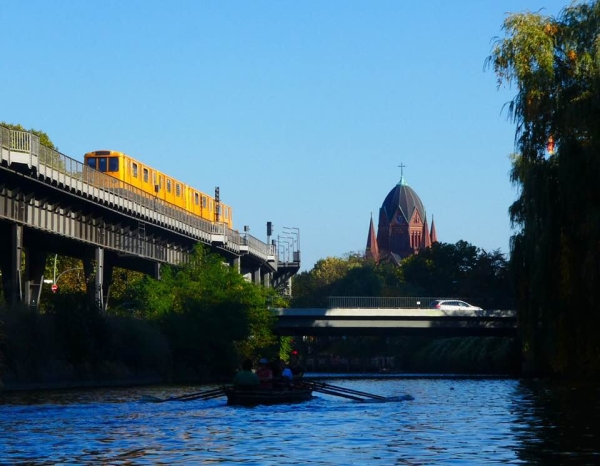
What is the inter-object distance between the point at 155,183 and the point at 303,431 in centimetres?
6332

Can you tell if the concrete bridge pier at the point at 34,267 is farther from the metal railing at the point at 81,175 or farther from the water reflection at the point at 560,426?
the water reflection at the point at 560,426

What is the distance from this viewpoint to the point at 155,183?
9500 centimetres

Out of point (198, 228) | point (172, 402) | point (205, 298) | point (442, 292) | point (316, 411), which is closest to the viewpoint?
point (316, 411)

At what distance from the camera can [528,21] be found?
52.0 m

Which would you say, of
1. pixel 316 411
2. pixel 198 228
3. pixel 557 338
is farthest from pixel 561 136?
pixel 198 228

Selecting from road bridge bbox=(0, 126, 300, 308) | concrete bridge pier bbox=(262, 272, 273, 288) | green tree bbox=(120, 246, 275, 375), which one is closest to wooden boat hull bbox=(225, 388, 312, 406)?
road bridge bbox=(0, 126, 300, 308)

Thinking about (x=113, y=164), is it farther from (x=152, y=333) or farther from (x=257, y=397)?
(x=257, y=397)

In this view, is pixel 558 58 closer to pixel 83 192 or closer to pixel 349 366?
pixel 83 192

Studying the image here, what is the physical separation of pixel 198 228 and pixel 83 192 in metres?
29.5

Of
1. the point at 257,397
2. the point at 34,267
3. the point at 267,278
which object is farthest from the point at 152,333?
the point at 267,278

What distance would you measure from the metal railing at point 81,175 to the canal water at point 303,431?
13720 mm

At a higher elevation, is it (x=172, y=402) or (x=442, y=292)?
(x=442, y=292)

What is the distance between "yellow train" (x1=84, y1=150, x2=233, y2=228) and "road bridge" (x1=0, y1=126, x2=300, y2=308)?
283cm

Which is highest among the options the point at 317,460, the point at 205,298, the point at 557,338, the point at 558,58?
the point at 558,58
